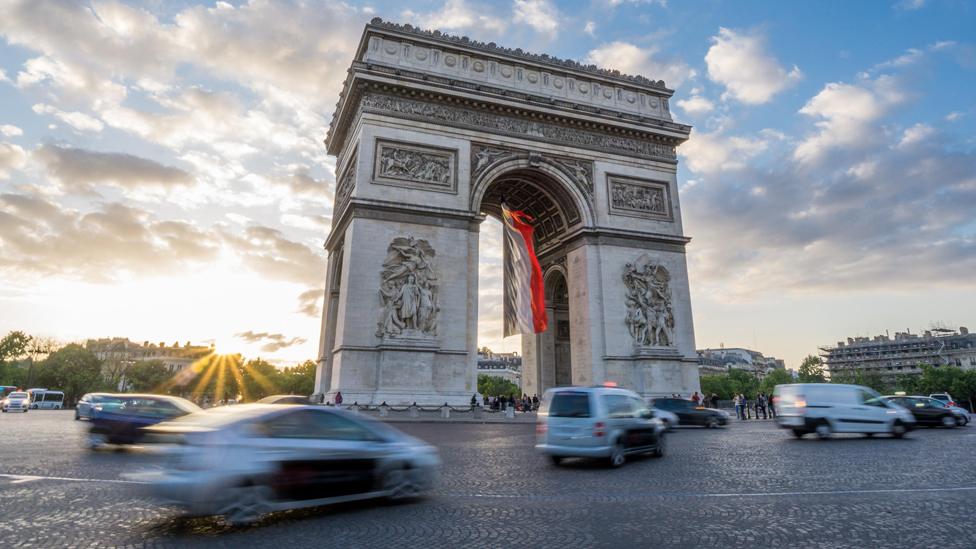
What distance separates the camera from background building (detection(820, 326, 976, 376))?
314 ft

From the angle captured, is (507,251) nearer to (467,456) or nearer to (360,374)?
(360,374)

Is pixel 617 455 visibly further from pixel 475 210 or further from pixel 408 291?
pixel 475 210

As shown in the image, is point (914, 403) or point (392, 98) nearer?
point (914, 403)

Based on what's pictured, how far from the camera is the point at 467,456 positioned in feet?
34.1

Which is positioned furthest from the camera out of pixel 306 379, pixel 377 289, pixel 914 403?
pixel 306 379

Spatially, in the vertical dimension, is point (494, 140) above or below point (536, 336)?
above

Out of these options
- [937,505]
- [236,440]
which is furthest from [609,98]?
[236,440]

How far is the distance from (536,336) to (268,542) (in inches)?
1076

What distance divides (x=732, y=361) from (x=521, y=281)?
14186 centimetres

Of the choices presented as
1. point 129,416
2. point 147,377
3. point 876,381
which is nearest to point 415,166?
point 129,416

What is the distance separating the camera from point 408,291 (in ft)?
73.3

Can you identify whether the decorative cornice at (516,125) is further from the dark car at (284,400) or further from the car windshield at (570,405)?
the car windshield at (570,405)

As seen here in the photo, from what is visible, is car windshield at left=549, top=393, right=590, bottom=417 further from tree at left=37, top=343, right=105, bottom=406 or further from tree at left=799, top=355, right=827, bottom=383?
tree at left=799, top=355, right=827, bottom=383

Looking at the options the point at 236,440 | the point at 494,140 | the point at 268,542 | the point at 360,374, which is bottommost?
the point at 268,542
